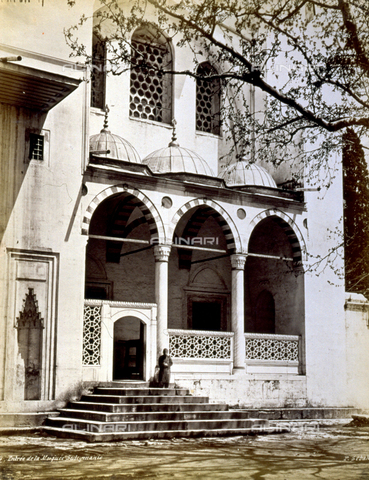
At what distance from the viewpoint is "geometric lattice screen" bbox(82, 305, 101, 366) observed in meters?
13.6

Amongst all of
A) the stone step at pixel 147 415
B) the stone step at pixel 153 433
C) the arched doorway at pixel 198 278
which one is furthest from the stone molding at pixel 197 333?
the stone step at pixel 153 433

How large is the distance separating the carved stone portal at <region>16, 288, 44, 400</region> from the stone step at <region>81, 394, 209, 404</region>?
3.16 ft

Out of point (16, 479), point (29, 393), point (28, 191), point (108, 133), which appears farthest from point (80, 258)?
point (16, 479)

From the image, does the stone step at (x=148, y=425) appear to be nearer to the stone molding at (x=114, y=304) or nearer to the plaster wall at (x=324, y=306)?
the stone molding at (x=114, y=304)

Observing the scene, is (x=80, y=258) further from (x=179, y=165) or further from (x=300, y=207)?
(x=300, y=207)

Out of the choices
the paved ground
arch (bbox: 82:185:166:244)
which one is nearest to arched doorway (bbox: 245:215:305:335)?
arch (bbox: 82:185:166:244)

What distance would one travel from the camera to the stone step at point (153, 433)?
1113cm

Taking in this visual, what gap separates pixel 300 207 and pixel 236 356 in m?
3.97

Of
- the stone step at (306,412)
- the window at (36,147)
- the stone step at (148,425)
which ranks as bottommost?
the stone step at (306,412)

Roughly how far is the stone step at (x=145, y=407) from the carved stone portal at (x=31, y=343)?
30.1 inches

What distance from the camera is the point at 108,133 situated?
16.0m

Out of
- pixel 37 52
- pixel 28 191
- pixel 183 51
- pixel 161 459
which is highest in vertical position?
pixel 183 51

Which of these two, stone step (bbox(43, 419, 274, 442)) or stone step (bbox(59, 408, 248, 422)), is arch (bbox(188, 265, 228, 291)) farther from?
stone step (bbox(43, 419, 274, 442))

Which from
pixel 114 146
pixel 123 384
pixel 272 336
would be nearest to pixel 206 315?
pixel 272 336
